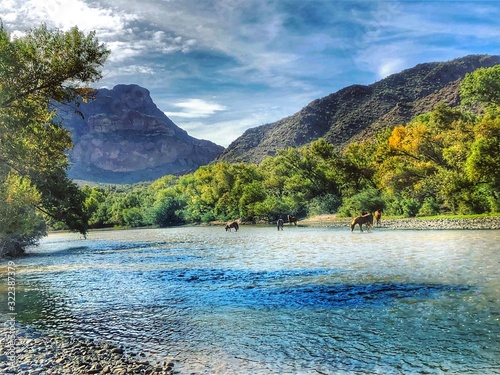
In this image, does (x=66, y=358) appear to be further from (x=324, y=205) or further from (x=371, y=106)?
(x=371, y=106)

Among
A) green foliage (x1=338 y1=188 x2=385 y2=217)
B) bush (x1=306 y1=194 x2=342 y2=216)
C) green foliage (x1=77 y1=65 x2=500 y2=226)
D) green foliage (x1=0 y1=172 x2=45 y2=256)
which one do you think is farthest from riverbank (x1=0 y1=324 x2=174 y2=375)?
bush (x1=306 y1=194 x2=342 y2=216)

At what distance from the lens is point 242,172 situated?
104 m

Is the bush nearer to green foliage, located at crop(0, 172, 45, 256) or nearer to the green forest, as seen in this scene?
the green forest

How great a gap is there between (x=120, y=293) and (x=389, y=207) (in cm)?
5320

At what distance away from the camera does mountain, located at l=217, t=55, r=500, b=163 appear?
13250 centimetres

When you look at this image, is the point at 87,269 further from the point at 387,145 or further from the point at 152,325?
the point at 387,145

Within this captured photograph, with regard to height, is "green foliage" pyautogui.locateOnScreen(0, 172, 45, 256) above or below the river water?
above

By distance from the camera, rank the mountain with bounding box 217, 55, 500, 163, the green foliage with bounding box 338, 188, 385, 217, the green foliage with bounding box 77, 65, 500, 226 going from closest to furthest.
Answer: the green foliage with bounding box 77, 65, 500, 226 → the green foliage with bounding box 338, 188, 385, 217 → the mountain with bounding box 217, 55, 500, 163

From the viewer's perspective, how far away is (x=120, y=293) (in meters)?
16.4

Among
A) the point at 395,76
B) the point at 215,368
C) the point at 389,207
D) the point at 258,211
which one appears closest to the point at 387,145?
the point at 389,207

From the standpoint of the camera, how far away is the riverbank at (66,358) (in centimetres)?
782

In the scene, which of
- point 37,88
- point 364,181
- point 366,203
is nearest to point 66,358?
point 37,88

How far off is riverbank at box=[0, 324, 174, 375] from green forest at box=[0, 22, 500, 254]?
10.9 meters

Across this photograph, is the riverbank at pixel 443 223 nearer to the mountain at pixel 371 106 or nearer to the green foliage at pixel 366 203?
the green foliage at pixel 366 203
